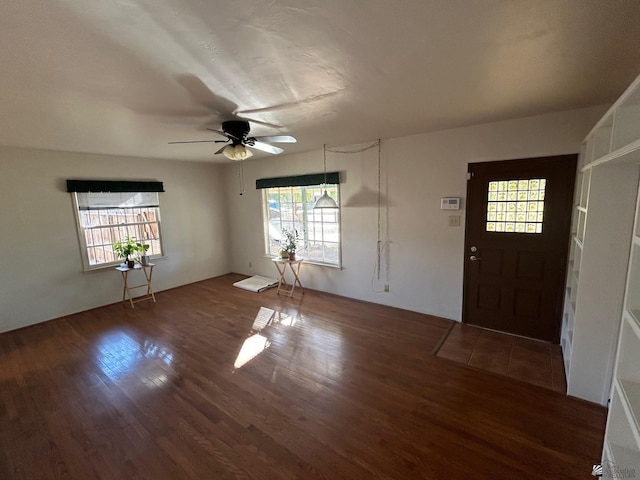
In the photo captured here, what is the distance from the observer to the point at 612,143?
168 cm

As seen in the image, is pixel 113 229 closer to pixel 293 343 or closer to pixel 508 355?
pixel 293 343

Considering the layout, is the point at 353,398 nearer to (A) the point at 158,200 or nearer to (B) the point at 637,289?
(B) the point at 637,289

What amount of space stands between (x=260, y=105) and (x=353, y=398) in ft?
8.48

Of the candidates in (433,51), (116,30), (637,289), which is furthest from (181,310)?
(637,289)

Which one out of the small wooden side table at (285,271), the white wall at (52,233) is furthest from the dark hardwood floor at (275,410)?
the small wooden side table at (285,271)

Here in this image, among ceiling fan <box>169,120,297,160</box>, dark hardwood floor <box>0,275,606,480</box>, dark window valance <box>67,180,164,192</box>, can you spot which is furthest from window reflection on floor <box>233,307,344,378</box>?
dark window valance <box>67,180,164,192</box>

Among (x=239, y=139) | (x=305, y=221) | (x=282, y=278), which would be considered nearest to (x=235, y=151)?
(x=239, y=139)

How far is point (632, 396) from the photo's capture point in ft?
4.45

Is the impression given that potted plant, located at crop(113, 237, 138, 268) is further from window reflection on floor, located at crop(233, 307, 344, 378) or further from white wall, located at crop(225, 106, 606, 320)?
white wall, located at crop(225, 106, 606, 320)

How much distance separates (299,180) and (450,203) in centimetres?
243

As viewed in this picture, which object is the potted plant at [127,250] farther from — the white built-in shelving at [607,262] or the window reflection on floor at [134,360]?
the white built-in shelving at [607,262]

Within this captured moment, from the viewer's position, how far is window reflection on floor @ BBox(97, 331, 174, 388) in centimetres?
272

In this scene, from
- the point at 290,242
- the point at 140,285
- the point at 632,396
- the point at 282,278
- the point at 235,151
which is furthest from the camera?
the point at 282,278

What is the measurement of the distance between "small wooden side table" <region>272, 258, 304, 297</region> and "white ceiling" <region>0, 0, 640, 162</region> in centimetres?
265
